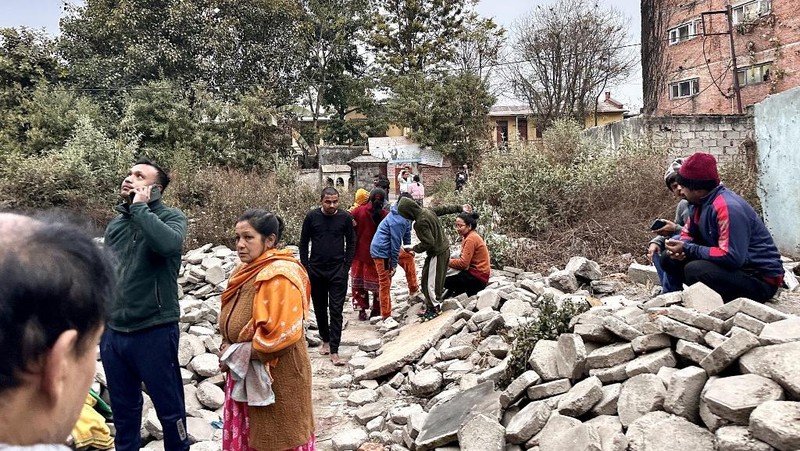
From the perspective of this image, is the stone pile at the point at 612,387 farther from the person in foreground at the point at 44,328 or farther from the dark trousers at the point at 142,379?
the person in foreground at the point at 44,328

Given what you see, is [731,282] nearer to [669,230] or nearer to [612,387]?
[669,230]

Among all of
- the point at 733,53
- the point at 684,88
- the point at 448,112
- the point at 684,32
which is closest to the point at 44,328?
the point at 733,53

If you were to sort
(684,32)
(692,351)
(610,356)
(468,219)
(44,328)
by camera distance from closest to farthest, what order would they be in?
(44,328), (692,351), (610,356), (468,219), (684,32)

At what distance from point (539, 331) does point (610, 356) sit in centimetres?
75

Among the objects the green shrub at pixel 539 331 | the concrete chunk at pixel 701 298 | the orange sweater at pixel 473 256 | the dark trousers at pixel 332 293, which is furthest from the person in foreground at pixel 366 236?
the concrete chunk at pixel 701 298

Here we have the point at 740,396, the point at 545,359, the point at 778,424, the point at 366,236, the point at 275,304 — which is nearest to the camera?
the point at 778,424

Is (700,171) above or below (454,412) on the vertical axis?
above

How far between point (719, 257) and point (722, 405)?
1.61m

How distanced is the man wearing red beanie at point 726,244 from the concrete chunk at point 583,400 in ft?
4.66

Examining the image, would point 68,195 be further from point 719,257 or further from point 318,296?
point 719,257

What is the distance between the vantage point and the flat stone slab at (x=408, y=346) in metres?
5.35

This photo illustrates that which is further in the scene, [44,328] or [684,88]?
[684,88]

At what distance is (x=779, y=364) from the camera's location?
2.75m

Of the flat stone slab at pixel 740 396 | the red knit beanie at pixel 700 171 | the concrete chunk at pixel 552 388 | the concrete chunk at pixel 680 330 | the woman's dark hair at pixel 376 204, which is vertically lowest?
the concrete chunk at pixel 552 388
